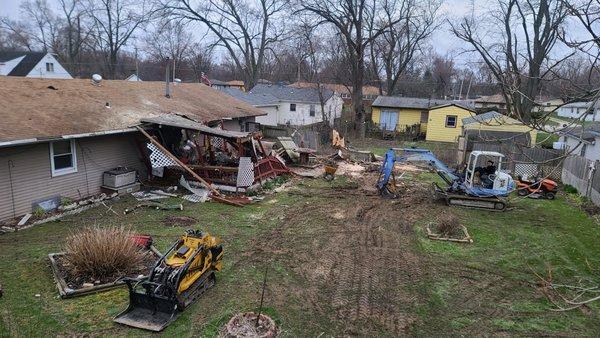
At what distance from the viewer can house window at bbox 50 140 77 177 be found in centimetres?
1286

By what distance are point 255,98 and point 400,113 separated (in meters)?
12.6

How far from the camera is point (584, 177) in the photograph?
16.8m

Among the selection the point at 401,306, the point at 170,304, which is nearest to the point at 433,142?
the point at 401,306

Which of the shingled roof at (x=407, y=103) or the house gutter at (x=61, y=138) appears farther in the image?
the shingled roof at (x=407, y=103)

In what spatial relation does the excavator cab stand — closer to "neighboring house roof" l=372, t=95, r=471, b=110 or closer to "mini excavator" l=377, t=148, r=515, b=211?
"mini excavator" l=377, t=148, r=515, b=211

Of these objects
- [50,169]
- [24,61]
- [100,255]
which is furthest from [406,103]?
[24,61]

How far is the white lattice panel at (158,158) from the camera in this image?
1427 centimetres

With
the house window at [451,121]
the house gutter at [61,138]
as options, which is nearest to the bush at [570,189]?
the house window at [451,121]

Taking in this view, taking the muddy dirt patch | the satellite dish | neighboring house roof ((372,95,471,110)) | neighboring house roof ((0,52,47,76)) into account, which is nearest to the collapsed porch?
the muddy dirt patch

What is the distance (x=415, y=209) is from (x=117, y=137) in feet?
35.1

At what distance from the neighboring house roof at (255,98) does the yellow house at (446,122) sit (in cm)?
1400

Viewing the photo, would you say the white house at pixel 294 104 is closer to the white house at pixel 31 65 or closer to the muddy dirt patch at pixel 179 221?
the white house at pixel 31 65

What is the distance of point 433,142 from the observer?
110ft

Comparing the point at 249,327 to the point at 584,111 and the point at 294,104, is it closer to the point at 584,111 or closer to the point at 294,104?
the point at 584,111
